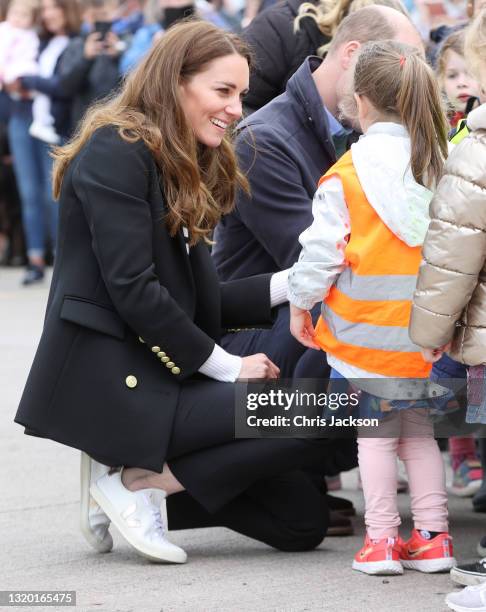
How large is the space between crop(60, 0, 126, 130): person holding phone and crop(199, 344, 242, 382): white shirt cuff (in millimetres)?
5627

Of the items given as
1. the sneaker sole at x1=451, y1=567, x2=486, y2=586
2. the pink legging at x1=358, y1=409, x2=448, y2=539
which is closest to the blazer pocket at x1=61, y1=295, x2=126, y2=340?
the pink legging at x1=358, y1=409, x2=448, y2=539

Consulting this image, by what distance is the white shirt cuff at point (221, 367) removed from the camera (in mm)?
3850

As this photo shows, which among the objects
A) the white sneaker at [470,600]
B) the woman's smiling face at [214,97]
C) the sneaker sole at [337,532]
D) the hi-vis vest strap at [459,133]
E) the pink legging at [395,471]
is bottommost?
the sneaker sole at [337,532]

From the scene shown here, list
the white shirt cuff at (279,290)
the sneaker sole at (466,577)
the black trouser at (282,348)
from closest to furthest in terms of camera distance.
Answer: the sneaker sole at (466,577)
the black trouser at (282,348)
the white shirt cuff at (279,290)

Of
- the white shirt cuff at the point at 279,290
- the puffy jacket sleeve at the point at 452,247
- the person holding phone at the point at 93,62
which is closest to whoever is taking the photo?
the puffy jacket sleeve at the point at 452,247

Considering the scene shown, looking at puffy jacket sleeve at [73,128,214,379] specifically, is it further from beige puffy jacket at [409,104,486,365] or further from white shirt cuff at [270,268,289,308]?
beige puffy jacket at [409,104,486,365]

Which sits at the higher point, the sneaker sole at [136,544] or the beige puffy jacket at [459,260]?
the beige puffy jacket at [459,260]

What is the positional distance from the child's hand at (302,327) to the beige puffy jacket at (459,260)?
19.9 inches

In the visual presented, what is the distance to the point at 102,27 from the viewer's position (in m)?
9.41

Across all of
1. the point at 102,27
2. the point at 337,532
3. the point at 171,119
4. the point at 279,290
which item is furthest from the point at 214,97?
the point at 102,27

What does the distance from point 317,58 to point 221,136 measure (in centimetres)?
81

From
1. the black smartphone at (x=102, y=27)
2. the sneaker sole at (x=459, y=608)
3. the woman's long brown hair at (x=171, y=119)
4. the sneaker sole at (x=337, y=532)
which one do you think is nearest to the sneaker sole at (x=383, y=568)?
the sneaker sole at (x=459, y=608)

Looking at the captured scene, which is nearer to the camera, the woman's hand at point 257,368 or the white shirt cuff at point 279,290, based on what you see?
the woman's hand at point 257,368

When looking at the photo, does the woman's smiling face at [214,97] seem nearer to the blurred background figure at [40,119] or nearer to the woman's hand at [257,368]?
the woman's hand at [257,368]
